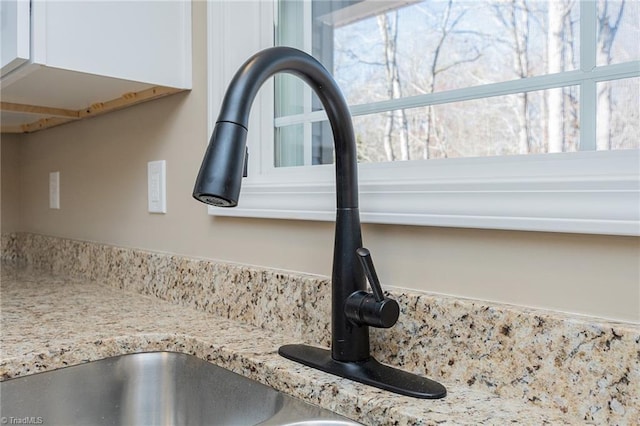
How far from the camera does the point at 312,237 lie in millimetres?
842

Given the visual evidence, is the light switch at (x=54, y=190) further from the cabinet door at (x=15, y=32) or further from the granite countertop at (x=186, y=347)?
the cabinet door at (x=15, y=32)

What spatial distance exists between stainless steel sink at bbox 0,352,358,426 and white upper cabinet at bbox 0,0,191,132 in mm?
565

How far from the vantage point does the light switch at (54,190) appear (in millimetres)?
1664

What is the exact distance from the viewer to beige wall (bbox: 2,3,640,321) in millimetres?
559

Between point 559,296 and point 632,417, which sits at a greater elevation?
point 559,296

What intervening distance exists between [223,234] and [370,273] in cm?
47

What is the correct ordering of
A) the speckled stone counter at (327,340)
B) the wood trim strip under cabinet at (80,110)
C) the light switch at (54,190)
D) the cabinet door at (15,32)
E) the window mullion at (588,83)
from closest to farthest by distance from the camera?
the speckled stone counter at (327,340) → the window mullion at (588,83) → the cabinet door at (15,32) → the wood trim strip under cabinet at (80,110) → the light switch at (54,190)

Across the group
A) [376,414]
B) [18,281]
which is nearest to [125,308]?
[18,281]

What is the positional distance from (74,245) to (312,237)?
971 millimetres

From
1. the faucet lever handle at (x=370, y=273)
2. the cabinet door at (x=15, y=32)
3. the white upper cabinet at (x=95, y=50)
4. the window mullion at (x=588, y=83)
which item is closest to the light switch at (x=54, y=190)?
the white upper cabinet at (x=95, y=50)

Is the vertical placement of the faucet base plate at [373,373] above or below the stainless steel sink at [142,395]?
above

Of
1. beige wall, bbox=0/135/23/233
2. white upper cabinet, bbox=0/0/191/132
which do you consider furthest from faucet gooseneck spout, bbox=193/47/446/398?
beige wall, bbox=0/135/23/233

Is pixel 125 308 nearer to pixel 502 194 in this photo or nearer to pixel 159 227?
pixel 159 227

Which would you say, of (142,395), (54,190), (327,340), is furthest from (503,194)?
(54,190)
